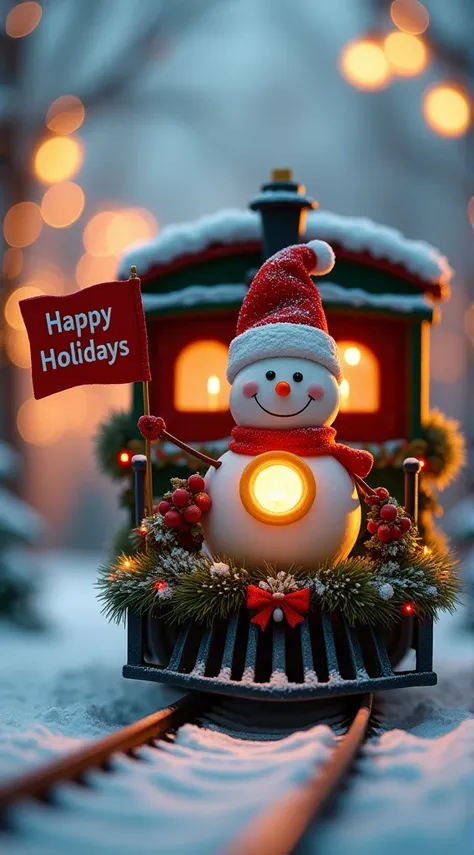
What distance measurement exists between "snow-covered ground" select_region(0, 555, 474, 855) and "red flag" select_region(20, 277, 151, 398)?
1.97 metres

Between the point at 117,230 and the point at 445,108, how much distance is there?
5369 millimetres

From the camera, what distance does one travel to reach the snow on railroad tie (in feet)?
10.3

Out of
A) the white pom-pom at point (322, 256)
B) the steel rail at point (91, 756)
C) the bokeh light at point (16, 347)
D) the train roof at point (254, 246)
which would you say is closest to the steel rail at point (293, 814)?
the steel rail at point (91, 756)

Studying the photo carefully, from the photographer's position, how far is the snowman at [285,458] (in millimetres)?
5320

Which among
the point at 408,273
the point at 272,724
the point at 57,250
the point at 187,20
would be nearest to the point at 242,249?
the point at 408,273

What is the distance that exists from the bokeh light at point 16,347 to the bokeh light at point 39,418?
6.47 feet

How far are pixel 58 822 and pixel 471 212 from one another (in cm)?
821

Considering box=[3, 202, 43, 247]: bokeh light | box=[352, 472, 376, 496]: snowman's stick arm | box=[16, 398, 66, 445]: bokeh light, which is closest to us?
box=[352, 472, 376, 496]: snowman's stick arm

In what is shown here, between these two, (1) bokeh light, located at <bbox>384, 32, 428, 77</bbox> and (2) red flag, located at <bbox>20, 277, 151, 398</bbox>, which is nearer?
(2) red flag, located at <bbox>20, 277, 151, 398</bbox>

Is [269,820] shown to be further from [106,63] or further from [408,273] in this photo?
[106,63]

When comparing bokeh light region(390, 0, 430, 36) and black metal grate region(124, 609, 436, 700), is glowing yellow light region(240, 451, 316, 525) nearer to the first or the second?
black metal grate region(124, 609, 436, 700)

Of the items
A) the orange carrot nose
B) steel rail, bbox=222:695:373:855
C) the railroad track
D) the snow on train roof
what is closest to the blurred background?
the snow on train roof

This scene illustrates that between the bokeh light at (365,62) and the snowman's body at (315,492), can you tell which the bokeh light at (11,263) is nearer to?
the bokeh light at (365,62)

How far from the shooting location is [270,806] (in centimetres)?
327
